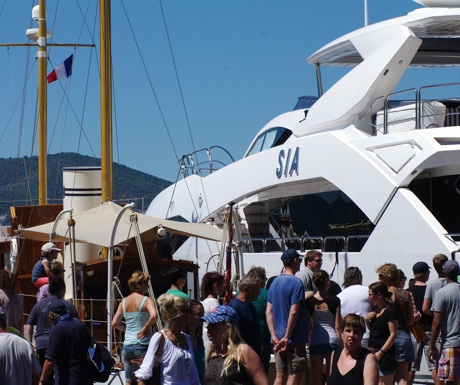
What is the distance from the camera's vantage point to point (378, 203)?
48.3 ft

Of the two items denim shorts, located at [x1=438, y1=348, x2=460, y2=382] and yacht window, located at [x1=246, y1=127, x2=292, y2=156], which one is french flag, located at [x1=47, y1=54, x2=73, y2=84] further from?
denim shorts, located at [x1=438, y1=348, x2=460, y2=382]

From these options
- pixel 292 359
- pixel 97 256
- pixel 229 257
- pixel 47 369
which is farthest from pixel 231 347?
pixel 97 256

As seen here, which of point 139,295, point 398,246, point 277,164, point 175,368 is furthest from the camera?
point 277,164

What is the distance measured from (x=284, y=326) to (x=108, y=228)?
571 centimetres

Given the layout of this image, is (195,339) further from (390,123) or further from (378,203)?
(390,123)

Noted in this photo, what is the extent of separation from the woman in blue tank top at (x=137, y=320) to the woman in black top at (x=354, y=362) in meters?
2.49

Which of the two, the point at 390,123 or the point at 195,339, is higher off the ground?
the point at 390,123

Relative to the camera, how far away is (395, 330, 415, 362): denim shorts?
30.5 feet

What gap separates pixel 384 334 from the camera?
896 cm

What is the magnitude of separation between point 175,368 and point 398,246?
7783 millimetres

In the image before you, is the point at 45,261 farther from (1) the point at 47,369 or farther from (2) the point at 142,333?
(1) the point at 47,369

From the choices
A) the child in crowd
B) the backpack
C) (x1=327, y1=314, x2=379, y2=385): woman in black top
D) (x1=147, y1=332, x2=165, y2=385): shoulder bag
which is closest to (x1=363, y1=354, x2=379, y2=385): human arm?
(x1=327, y1=314, x2=379, y2=385): woman in black top

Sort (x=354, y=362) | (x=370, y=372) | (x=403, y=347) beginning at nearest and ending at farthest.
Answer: (x=370, y=372)
(x=354, y=362)
(x=403, y=347)

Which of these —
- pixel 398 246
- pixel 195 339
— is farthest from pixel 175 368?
pixel 398 246
